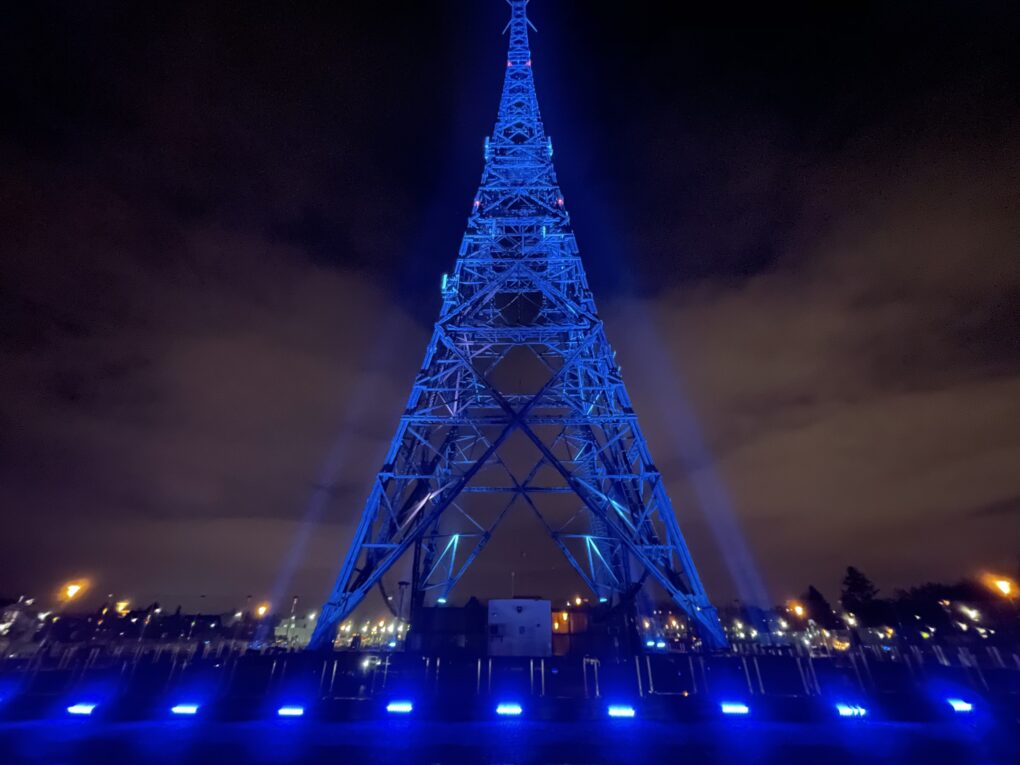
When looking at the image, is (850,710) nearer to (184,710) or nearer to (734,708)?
(734,708)

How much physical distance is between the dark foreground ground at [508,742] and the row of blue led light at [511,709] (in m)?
0.29

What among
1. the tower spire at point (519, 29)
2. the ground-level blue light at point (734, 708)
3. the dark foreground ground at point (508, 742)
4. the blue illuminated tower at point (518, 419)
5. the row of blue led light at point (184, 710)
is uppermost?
the tower spire at point (519, 29)

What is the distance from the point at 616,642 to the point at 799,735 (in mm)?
5117

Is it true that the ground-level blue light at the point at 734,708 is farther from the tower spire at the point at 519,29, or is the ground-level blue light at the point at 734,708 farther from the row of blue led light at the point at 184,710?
the tower spire at the point at 519,29

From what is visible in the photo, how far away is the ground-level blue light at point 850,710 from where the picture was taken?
34.4 ft

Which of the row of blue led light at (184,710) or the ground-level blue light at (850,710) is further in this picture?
the ground-level blue light at (850,710)

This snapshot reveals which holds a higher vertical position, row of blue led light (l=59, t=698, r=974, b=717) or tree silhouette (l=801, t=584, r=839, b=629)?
tree silhouette (l=801, t=584, r=839, b=629)

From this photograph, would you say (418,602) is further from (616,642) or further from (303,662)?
(616,642)

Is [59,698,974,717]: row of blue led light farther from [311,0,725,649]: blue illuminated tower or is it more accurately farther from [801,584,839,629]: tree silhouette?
[801,584,839,629]: tree silhouette

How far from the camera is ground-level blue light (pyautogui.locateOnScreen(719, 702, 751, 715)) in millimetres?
10377

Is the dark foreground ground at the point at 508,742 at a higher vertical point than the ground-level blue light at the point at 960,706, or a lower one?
lower

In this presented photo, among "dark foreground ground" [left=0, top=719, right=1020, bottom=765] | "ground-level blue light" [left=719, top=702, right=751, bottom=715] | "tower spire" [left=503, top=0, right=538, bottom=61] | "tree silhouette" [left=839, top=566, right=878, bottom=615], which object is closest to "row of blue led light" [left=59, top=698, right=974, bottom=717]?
"ground-level blue light" [left=719, top=702, right=751, bottom=715]

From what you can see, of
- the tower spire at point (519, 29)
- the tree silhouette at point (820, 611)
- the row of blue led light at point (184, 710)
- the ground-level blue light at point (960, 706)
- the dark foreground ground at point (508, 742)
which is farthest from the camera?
the tree silhouette at point (820, 611)

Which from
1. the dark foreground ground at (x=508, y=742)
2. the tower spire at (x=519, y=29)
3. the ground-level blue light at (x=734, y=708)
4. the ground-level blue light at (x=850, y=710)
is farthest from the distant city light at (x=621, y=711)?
the tower spire at (x=519, y=29)
